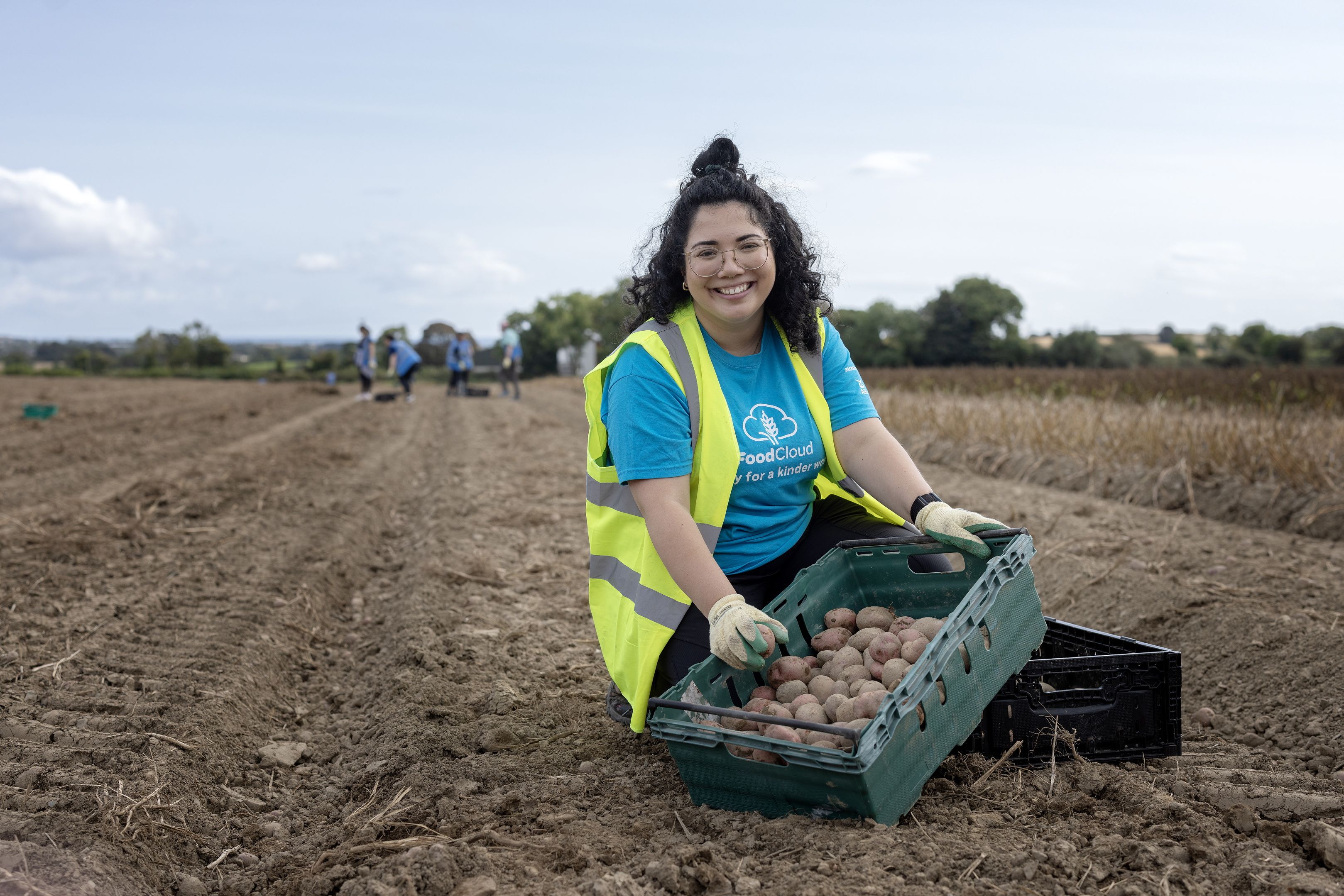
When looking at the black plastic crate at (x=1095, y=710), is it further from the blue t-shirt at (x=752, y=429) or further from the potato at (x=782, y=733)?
the blue t-shirt at (x=752, y=429)

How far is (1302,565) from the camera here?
448 cm

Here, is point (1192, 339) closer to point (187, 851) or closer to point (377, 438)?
point (377, 438)

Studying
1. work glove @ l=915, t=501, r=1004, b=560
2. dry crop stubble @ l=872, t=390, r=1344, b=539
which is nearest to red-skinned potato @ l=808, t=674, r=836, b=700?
work glove @ l=915, t=501, r=1004, b=560

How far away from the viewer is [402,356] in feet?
60.8

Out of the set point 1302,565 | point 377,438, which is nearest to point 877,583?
point 1302,565

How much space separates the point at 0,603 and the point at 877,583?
3884 millimetres

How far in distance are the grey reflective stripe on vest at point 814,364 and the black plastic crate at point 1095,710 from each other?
1.00m

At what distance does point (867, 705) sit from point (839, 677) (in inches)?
11.0

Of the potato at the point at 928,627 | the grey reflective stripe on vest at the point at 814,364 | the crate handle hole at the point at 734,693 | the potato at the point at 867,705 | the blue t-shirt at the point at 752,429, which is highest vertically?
the grey reflective stripe on vest at the point at 814,364

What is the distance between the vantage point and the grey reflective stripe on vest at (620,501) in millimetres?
2643

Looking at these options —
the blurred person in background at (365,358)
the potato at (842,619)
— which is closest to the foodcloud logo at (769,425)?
the potato at (842,619)

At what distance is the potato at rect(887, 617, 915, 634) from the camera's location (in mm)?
2498

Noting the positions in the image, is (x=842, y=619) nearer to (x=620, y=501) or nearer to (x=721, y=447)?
(x=721, y=447)

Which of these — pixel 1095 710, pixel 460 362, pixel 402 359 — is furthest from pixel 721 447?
pixel 460 362
